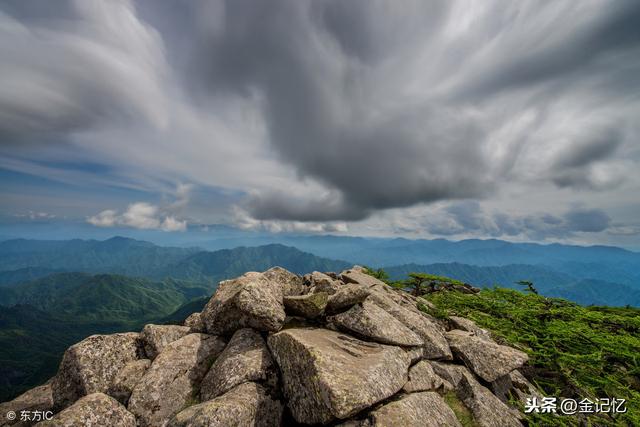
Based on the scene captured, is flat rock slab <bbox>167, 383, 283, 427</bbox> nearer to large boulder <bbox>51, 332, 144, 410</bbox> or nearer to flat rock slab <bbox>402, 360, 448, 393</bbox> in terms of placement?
flat rock slab <bbox>402, 360, 448, 393</bbox>

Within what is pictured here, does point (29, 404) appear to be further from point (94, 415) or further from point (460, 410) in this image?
point (460, 410)

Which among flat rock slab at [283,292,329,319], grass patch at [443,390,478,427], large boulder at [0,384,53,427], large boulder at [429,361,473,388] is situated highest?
flat rock slab at [283,292,329,319]

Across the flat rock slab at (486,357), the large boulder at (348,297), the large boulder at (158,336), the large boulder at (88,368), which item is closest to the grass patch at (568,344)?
the flat rock slab at (486,357)

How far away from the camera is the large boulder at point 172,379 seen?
12703 mm

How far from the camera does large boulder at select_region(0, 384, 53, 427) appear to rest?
13.9 metres

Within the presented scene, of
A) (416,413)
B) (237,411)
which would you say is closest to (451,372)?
(416,413)

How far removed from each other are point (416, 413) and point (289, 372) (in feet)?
16.5

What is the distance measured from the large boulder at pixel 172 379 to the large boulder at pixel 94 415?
0.66 metres

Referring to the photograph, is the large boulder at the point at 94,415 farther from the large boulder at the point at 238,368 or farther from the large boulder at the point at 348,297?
the large boulder at the point at 348,297

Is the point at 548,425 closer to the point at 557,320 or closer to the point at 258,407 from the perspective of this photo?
the point at 557,320

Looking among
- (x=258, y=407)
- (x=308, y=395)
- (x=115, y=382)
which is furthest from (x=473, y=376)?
(x=115, y=382)

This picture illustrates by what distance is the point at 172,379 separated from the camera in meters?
13.8

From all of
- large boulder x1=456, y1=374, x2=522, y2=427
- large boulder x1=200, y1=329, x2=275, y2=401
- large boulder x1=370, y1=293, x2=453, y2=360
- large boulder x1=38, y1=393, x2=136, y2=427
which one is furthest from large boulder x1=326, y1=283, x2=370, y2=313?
large boulder x1=38, y1=393, x2=136, y2=427

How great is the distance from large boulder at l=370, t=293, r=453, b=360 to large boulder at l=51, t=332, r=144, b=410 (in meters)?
14.4
